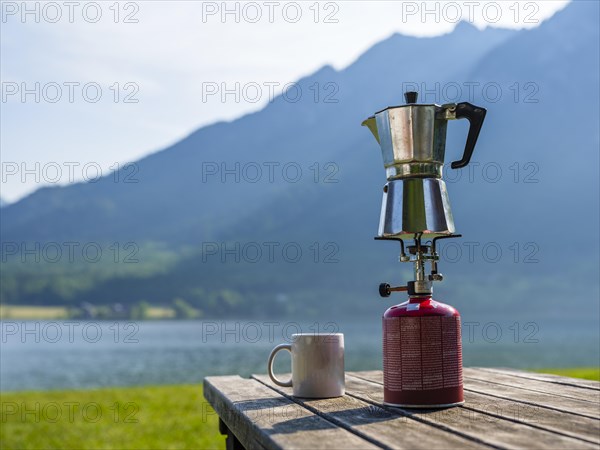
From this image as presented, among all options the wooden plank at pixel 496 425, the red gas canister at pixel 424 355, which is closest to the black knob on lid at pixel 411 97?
the red gas canister at pixel 424 355

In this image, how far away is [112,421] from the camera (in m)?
8.46

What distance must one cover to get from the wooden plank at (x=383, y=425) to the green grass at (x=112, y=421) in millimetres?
3862

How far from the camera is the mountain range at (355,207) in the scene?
385ft

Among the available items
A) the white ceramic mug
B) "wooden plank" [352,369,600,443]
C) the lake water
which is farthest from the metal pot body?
the lake water

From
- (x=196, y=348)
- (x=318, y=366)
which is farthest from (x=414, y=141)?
→ (x=196, y=348)

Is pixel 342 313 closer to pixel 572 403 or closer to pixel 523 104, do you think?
pixel 523 104

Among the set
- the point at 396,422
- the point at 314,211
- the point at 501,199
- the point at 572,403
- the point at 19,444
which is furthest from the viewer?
the point at 314,211

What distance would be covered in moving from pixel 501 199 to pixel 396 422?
432 ft

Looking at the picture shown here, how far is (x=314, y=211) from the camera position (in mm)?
137625

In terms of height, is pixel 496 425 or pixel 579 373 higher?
pixel 496 425

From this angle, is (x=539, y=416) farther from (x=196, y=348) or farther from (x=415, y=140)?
(x=196, y=348)

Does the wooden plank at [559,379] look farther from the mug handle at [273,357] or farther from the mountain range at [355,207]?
the mountain range at [355,207]

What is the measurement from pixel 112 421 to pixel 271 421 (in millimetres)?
7182

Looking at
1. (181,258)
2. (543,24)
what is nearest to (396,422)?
(181,258)
